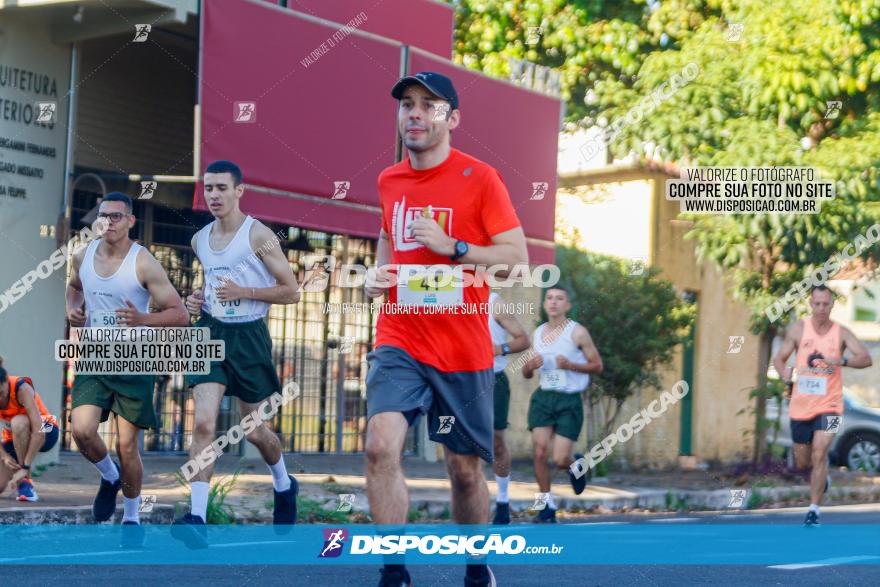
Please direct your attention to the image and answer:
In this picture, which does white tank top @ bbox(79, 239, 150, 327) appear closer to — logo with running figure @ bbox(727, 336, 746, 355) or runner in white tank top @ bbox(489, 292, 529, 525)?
runner in white tank top @ bbox(489, 292, 529, 525)

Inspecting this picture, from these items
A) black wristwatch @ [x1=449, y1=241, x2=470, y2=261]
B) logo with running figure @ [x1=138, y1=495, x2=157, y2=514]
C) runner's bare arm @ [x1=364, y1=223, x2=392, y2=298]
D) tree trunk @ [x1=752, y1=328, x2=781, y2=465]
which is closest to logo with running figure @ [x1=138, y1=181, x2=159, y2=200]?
logo with running figure @ [x1=138, y1=495, x2=157, y2=514]

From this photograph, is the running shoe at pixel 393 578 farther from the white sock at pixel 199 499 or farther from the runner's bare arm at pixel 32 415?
the runner's bare arm at pixel 32 415

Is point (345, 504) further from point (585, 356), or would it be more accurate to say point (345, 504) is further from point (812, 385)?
point (812, 385)

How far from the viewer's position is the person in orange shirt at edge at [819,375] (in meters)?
12.0

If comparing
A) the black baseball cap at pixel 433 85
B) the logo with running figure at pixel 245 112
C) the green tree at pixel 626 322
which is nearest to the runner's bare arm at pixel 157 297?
the black baseball cap at pixel 433 85

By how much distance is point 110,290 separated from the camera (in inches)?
332

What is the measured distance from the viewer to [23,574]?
7.11 meters

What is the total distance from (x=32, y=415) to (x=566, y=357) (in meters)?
4.18

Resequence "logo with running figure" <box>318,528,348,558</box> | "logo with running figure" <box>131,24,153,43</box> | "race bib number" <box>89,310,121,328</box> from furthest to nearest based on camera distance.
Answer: "logo with running figure" <box>131,24,153,43</box> < "race bib number" <box>89,310,121,328</box> < "logo with running figure" <box>318,528,348,558</box>

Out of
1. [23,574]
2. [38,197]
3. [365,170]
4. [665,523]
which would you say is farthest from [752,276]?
[23,574]

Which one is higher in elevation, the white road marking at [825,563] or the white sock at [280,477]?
the white sock at [280,477]

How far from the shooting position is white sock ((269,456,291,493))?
8.97 meters

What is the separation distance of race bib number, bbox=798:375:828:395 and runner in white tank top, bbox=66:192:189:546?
5696 millimetres

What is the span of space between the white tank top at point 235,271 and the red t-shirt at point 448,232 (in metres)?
2.57
